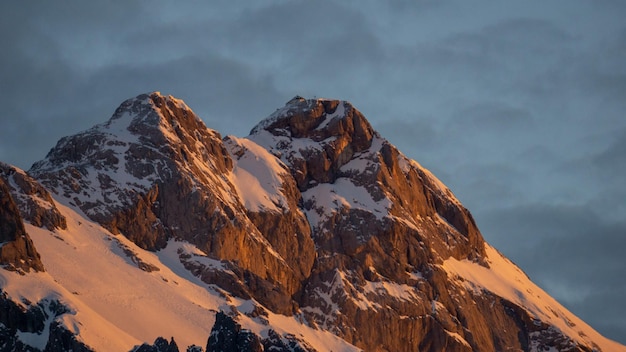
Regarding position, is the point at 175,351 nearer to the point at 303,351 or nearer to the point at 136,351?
the point at 136,351

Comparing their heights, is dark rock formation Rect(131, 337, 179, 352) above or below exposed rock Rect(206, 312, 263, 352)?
below

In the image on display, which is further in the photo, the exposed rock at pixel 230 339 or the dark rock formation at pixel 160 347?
the dark rock formation at pixel 160 347

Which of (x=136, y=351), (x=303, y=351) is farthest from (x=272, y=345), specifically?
(x=136, y=351)

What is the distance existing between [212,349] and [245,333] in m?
3.96

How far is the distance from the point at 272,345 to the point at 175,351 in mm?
15341

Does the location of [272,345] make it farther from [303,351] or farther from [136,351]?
[136,351]

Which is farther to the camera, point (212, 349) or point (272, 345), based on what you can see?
point (272, 345)

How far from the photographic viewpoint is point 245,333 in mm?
187625

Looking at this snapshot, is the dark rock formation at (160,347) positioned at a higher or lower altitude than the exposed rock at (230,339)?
lower

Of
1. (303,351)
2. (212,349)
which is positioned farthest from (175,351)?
(303,351)

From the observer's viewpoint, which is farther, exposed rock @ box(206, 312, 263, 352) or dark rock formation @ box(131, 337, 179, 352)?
dark rock formation @ box(131, 337, 179, 352)

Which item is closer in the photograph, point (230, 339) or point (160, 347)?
point (230, 339)

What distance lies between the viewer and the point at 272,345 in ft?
651

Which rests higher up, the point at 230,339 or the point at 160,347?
the point at 230,339
